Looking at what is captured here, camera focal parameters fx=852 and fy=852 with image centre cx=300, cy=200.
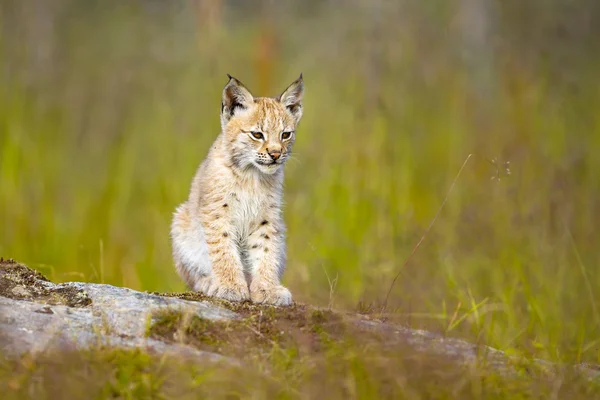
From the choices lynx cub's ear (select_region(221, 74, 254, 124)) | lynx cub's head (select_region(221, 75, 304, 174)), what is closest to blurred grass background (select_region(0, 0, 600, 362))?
lynx cub's head (select_region(221, 75, 304, 174))

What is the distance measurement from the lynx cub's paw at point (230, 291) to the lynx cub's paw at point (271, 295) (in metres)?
0.05

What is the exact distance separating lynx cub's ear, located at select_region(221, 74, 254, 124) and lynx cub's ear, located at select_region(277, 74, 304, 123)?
26 cm

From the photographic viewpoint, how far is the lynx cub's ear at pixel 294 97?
5.75m

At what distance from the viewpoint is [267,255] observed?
5.32 m

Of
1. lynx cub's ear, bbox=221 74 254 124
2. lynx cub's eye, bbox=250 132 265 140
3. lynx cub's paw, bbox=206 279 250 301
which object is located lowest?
lynx cub's paw, bbox=206 279 250 301

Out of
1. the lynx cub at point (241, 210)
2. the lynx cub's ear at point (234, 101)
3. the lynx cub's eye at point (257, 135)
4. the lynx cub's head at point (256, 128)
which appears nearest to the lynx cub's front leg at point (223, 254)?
the lynx cub at point (241, 210)

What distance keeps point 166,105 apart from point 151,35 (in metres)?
3.22

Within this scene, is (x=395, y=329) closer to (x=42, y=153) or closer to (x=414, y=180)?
(x=414, y=180)

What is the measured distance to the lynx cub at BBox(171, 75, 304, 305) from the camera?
5211mm

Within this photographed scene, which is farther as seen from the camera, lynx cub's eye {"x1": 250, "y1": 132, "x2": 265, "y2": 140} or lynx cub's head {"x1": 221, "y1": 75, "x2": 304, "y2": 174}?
lynx cub's eye {"x1": 250, "y1": 132, "x2": 265, "y2": 140}

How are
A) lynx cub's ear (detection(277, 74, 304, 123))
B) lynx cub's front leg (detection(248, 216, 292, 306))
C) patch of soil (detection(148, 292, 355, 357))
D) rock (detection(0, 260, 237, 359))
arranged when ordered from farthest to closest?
lynx cub's ear (detection(277, 74, 304, 123))
lynx cub's front leg (detection(248, 216, 292, 306))
patch of soil (detection(148, 292, 355, 357))
rock (detection(0, 260, 237, 359))

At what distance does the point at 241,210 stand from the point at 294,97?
37.6 inches

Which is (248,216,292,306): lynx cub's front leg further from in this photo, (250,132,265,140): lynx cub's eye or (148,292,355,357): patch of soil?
(148,292,355,357): patch of soil

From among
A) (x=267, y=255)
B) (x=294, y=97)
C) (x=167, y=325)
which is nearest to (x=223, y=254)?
(x=267, y=255)
